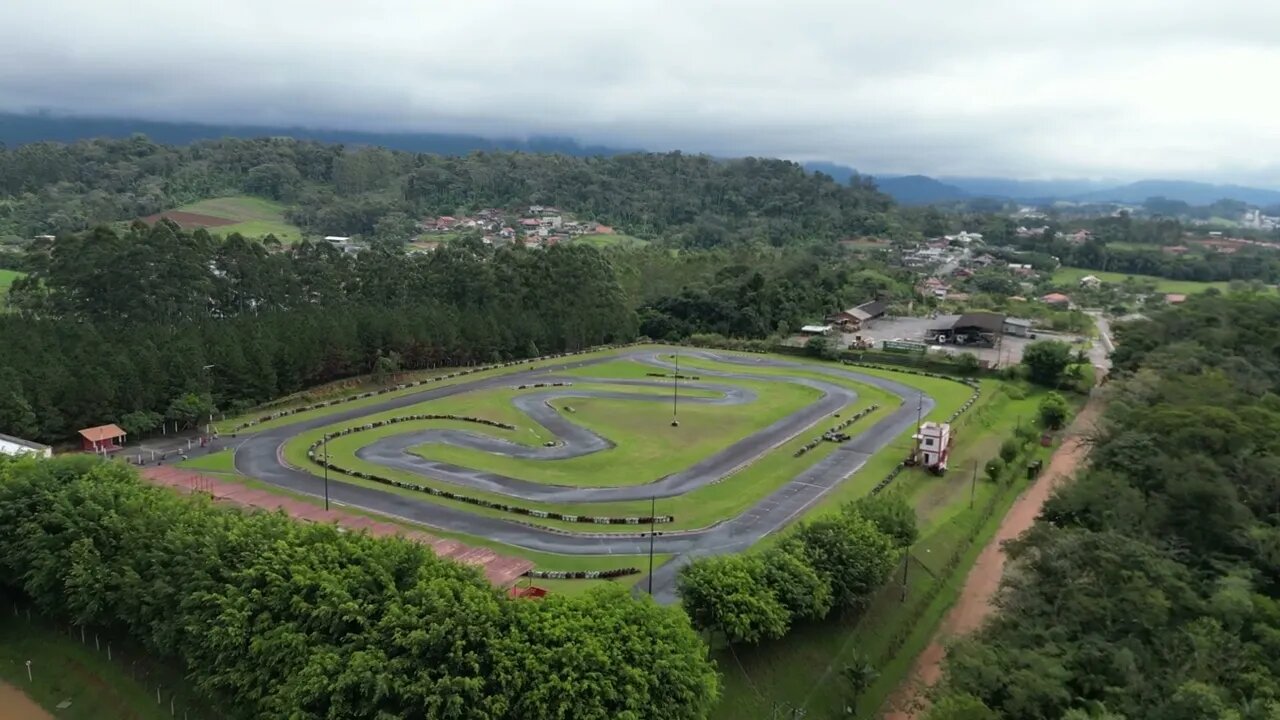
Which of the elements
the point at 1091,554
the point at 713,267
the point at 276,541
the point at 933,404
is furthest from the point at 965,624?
the point at 713,267

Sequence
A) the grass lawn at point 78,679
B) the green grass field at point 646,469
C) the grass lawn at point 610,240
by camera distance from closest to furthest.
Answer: the grass lawn at point 78,679 < the green grass field at point 646,469 < the grass lawn at point 610,240

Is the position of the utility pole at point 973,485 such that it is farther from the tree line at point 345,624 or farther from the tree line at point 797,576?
the tree line at point 345,624

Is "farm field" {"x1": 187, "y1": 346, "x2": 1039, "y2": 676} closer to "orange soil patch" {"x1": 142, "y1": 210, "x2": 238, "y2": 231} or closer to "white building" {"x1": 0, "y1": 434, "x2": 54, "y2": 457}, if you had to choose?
"white building" {"x1": 0, "y1": 434, "x2": 54, "y2": 457}

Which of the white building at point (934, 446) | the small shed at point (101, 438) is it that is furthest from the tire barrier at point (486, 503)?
the white building at point (934, 446)

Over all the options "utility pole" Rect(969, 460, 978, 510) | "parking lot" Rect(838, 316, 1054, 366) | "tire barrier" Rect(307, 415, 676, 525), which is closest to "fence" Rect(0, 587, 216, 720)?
"tire barrier" Rect(307, 415, 676, 525)

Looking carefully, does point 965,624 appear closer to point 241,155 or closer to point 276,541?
point 276,541

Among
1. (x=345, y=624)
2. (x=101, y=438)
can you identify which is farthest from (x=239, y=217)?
(x=345, y=624)
